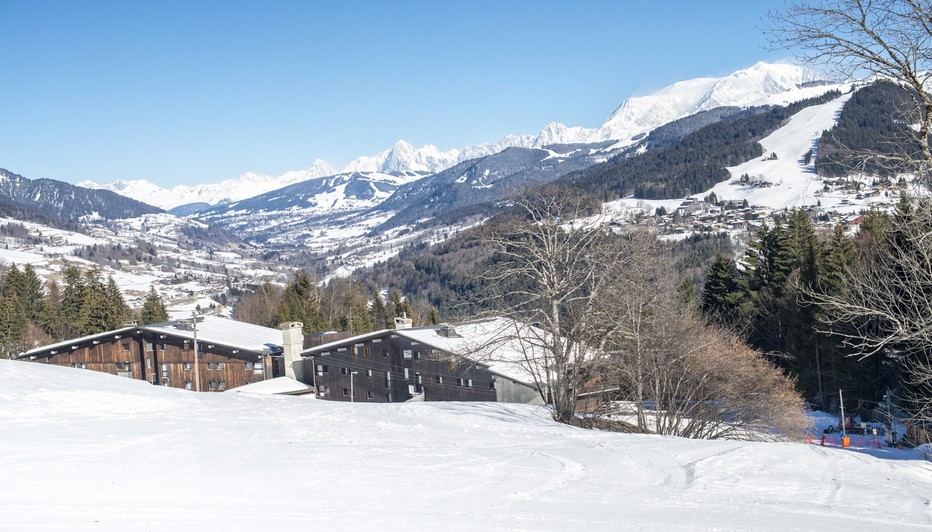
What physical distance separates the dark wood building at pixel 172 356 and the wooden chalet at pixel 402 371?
10.7 ft

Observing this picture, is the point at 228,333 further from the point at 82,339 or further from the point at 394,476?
the point at 394,476

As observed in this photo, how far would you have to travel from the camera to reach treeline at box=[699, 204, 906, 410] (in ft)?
125

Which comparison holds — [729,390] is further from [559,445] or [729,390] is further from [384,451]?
[384,451]

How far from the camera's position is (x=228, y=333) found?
53844 millimetres

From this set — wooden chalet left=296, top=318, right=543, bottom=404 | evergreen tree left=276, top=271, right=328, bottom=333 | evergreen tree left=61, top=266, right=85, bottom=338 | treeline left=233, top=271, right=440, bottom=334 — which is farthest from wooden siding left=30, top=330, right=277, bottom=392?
evergreen tree left=276, top=271, right=328, bottom=333

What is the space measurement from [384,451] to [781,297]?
40.7 meters

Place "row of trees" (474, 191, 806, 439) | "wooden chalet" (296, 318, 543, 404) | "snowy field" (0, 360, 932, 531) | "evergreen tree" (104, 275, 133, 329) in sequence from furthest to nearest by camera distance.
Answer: "evergreen tree" (104, 275, 133, 329), "wooden chalet" (296, 318, 543, 404), "row of trees" (474, 191, 806, 439), "snowy field" (0, 360, 932, 531)

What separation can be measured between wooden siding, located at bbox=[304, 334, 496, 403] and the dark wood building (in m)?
4.63

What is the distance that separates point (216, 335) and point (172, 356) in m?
3.28

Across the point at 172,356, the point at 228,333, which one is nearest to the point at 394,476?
the point at 172,356

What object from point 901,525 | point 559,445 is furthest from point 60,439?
point 901,525

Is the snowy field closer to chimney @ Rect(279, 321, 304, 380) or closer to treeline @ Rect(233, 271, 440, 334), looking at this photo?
chimney @ Rect(279, 321, 304, 380)

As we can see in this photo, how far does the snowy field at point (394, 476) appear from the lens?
8312 mm

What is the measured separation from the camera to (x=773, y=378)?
89.5 ft
